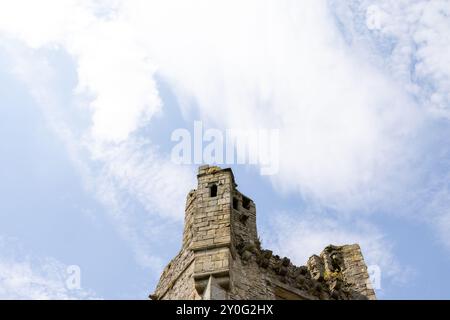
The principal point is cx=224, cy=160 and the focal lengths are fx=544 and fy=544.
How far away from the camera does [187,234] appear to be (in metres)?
14.2

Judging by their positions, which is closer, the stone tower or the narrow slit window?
the stone tower

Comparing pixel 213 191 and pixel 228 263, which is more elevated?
pixel 213 191

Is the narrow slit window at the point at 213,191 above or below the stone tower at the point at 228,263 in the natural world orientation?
above

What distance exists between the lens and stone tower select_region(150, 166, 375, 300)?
12.3 m

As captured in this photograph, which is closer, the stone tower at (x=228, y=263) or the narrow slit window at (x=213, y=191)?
the stone tower at (x=228, y=263)

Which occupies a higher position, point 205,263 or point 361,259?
point 361,259

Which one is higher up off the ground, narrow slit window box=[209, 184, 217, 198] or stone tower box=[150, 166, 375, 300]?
narrow slit window box=[209, 184, 217, 198]

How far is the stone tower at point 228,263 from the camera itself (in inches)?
486

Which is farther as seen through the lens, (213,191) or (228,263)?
(213,191)

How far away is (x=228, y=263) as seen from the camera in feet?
40.6
